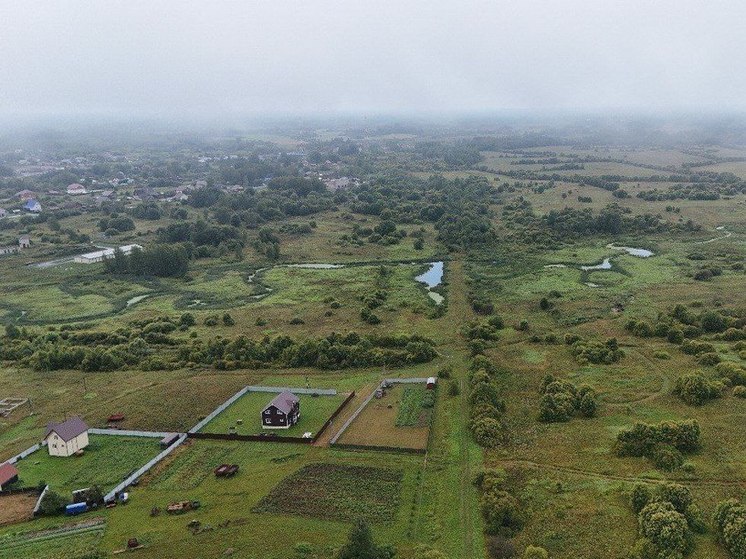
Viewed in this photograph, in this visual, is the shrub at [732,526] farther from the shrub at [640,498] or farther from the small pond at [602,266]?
the small pond at [602,266]

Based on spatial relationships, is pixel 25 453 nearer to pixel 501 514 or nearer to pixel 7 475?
pixel 7 475

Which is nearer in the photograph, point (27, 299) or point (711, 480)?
point (711, 480)

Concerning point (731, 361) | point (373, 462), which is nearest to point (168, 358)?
point (373, 462)

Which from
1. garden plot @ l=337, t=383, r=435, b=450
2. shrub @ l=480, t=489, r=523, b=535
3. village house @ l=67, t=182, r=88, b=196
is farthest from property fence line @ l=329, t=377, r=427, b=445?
village house @ l=67, t=182, r=88, b=196

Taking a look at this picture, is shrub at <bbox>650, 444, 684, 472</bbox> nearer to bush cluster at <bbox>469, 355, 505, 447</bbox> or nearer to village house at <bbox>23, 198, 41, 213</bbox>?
bush cluster at <bbox>469, 355, 505, 447</bbox>

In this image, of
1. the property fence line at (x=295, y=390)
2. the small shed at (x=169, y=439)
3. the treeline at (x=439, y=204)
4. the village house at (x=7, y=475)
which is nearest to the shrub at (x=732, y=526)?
the property fence line at (x=295, y=390)

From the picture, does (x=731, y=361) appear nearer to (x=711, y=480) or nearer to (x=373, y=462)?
(x=711, y=480)

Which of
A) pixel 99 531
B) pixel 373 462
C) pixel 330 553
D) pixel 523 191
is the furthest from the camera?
pixel 523 191
